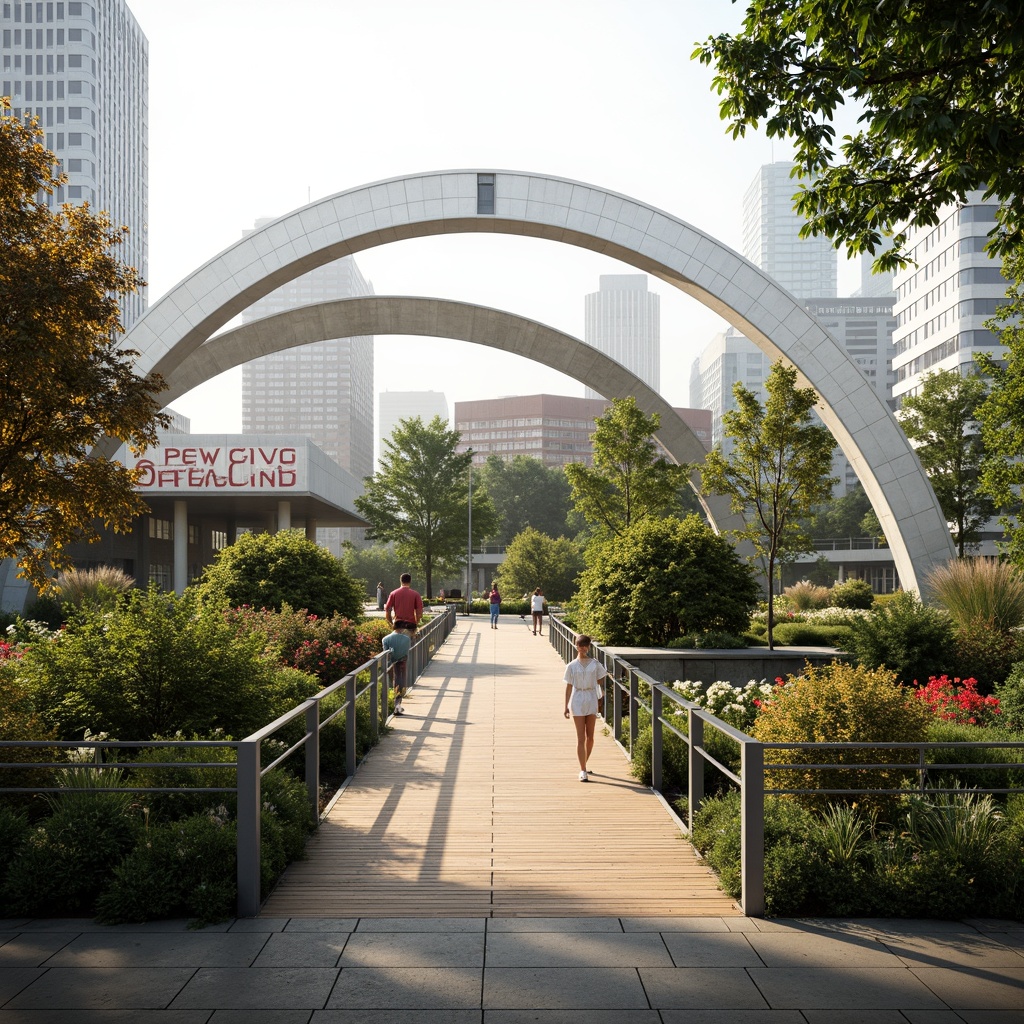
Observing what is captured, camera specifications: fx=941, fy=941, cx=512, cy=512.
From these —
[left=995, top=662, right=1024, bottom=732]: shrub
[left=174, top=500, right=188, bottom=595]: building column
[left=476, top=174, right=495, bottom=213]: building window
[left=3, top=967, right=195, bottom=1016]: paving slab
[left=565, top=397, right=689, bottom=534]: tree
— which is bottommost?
[left=3, top=967, right=195, bottom=1016]: paving slab

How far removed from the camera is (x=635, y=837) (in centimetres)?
802

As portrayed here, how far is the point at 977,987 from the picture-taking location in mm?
4926

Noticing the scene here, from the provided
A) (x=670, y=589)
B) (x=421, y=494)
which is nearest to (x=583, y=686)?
(x=670, y=589)

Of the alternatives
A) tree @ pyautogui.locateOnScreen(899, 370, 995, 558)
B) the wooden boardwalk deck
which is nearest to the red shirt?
the wooden boardwalk deck

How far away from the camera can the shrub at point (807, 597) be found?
3700cm

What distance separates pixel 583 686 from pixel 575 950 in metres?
5.01

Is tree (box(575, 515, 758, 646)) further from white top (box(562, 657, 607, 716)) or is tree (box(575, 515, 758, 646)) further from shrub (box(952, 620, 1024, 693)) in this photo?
white top (box(562, 657, 607, 716))

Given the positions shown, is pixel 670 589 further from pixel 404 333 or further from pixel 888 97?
pixel 404 333

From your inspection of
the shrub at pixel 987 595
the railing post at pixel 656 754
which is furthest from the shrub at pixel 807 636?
the railing post at pixel 656 754

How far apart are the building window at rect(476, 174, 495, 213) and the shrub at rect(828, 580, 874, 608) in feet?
66.9

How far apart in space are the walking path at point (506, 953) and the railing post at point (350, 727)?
7.26 feet

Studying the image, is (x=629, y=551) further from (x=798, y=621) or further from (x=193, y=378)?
(x=193, y=378)

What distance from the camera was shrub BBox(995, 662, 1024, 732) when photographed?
12.3 m

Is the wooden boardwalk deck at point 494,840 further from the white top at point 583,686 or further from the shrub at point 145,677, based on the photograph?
the shrub at point 145,677
